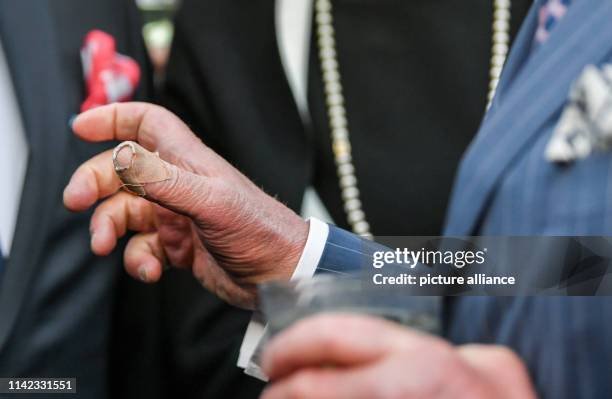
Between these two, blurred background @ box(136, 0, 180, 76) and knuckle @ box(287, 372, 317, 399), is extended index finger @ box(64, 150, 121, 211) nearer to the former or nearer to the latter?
knuckle @ box(287, 372, 317, 399)

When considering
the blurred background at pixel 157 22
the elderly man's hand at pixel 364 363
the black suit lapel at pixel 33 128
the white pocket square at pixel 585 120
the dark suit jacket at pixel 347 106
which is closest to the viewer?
the elderly man's hand at pixel 364 363

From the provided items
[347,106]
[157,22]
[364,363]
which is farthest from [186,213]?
[157,22]

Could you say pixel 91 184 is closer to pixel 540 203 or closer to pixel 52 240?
pixel 52 240

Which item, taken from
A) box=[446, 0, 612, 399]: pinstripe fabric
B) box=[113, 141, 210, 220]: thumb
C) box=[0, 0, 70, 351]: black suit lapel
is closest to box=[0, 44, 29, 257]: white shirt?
box=[0, 0, 70, 351]: black suit lapel

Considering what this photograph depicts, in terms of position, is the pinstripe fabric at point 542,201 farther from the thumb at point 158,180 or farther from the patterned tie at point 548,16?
the thumb at point 158,180

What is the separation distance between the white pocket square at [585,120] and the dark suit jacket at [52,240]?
1.57 ft

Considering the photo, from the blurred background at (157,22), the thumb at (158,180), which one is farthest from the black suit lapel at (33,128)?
the blurred background at (157,22)

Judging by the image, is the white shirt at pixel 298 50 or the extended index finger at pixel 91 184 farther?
the white shirt at pixel 298 50

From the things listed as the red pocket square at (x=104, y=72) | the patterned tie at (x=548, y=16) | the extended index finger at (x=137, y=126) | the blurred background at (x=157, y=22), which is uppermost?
the blurred background at (x=157, y=22)

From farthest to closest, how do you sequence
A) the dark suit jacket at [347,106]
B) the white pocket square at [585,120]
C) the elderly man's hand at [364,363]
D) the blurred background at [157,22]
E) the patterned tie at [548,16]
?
the blurred background at [157,22] < the dark suit jacket at [347,106] < the patterned tie at [548,16] < the white pocket square at [585,120] < the elderly man's hand at [364,363]

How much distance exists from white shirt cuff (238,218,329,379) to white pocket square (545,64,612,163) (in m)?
0.20

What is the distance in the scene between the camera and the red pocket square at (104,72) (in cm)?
83

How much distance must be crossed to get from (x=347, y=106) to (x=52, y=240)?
1.25ft

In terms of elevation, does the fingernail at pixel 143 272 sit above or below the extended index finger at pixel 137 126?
below
